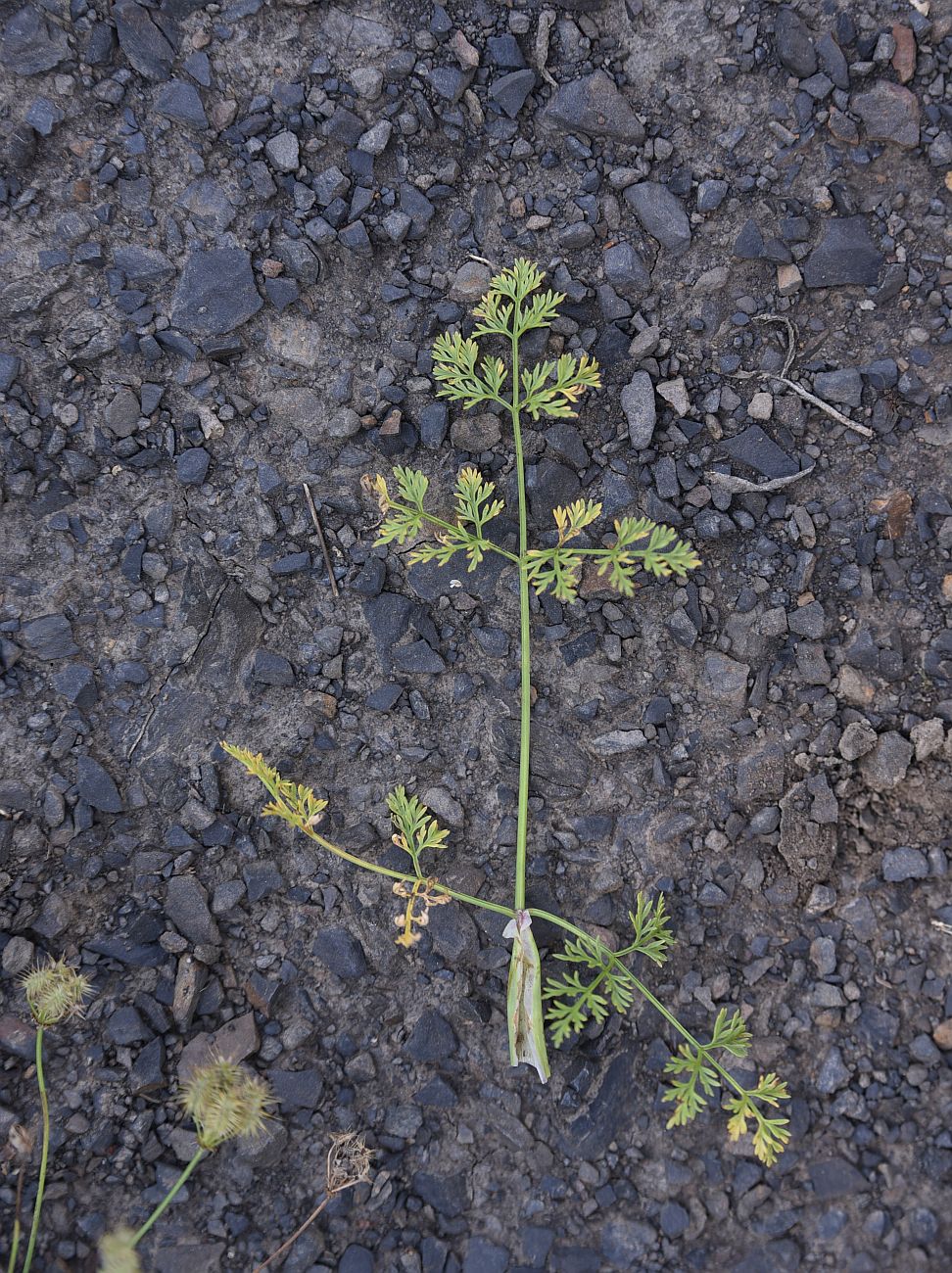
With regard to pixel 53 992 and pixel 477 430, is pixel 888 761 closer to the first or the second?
pixel 477 430

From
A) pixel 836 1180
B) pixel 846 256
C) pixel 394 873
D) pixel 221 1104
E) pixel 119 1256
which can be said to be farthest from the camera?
pixel 846 256

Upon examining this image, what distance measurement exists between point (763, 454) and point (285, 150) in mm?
1732

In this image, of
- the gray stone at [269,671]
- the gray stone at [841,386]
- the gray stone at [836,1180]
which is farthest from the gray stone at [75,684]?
the gray stone at [836,1180]

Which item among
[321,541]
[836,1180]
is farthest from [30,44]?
[836,1180]

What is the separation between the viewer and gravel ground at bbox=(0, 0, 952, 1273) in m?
2.78

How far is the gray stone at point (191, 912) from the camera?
284cm

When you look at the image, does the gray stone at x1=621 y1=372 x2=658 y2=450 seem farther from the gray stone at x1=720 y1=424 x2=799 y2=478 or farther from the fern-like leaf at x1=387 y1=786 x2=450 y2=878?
the fern-like leaf at x1=387 y1=786 x2=450 y2=878

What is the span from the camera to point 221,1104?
2.42 m

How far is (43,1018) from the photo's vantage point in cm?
262

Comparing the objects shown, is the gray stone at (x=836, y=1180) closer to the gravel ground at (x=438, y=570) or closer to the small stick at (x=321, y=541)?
the gravel ground at (x=438, y=570)

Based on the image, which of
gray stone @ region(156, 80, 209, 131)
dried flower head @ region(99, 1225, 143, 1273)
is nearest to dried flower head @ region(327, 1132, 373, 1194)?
dried flower head @ region(99, 1225, 143, 1273)

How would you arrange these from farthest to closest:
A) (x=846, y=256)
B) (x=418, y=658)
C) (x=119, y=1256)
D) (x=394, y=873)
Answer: (x=418, y=658) → (x=846, y=256) → (x=394, y=873) → (x=119, y=1256)

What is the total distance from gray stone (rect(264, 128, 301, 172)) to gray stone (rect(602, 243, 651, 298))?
39.3 inches

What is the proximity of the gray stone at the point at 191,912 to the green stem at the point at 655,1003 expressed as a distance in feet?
3.20
